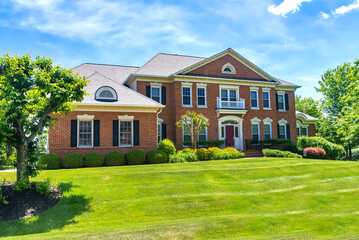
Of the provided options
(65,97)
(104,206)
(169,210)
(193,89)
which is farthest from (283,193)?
(193,89)

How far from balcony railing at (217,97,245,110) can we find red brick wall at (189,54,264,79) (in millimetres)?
2522

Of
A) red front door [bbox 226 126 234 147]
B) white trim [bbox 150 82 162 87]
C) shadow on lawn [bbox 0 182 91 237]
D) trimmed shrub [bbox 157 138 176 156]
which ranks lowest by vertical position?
shadow on lawn [bbox 0 182 91 237]

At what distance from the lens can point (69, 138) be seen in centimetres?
1761

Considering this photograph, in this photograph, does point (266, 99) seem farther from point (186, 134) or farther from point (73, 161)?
point (73, 161)

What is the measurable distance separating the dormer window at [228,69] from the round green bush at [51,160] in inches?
657

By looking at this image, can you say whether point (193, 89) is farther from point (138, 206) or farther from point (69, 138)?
point (138, 206)

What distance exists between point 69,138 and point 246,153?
553 inches

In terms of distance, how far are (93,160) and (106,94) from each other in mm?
4686

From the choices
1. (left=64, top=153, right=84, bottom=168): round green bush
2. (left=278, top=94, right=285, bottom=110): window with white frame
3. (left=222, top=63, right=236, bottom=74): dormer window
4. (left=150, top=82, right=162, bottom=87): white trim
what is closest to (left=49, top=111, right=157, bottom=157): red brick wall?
(left=64, top=153, right=84, bottom=168): round green bush

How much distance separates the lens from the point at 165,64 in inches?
1042

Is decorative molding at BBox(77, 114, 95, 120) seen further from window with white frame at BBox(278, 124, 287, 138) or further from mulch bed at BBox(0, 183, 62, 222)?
window with white frame at BBox(278, 124, 287, 138)

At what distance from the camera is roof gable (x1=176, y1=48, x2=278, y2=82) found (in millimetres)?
24875

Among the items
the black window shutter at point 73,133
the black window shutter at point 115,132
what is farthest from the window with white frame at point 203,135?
the black window shutter at point 73,133

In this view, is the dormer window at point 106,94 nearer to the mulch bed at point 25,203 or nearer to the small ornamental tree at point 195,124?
the small ornamental tree at point 195,124
